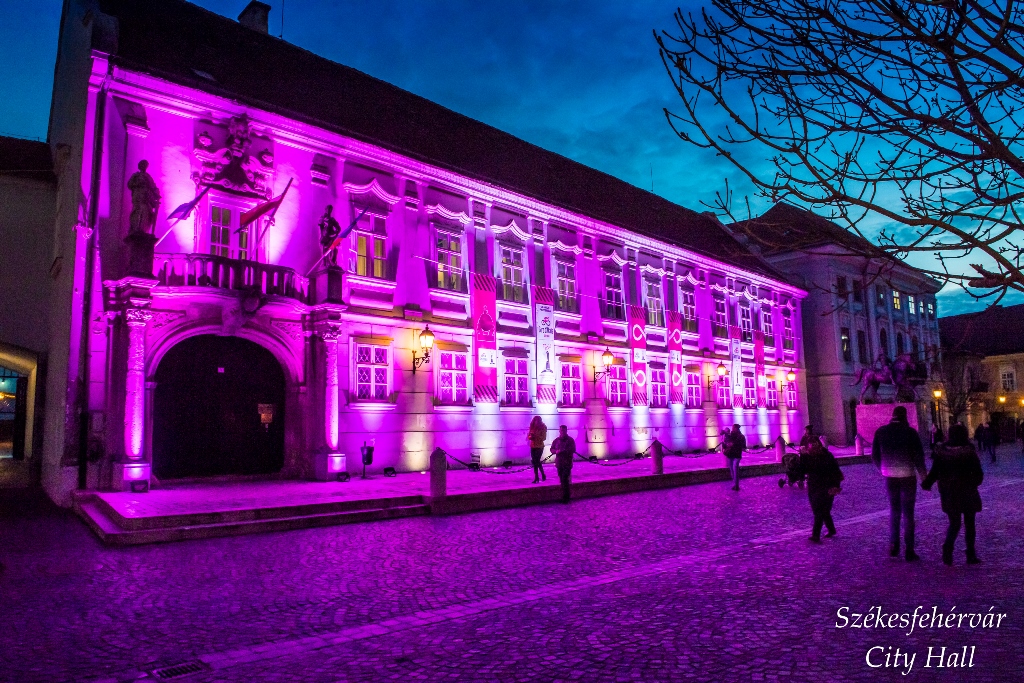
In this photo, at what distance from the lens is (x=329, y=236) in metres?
17.5

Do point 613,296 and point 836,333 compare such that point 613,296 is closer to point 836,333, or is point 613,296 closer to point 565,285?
point 565,285

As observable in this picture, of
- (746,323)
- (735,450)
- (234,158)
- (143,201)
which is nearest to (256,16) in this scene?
(234,158)

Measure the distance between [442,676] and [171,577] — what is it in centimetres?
496

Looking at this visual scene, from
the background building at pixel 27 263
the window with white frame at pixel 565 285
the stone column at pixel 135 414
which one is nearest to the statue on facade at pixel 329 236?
the stone column at pixel 135 414

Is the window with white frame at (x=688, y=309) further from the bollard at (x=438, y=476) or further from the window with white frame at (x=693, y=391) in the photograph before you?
the bollard at (x=438, y=476)

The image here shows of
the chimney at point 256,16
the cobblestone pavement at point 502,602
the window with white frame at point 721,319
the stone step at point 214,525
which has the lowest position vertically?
the cobblestone pavement at point 502,602

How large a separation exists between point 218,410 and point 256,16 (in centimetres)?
1421

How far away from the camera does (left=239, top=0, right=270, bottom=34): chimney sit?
74.9ft

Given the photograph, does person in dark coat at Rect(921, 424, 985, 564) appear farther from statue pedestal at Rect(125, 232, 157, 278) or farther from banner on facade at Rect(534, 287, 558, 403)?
banner on facade at Rect(534, 287, 558, 403)

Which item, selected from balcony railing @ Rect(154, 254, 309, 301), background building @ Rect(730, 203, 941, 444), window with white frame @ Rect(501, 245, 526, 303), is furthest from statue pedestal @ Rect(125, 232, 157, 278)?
background building @ Rect(730, 203, 941, 444)

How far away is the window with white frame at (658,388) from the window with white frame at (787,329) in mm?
12391

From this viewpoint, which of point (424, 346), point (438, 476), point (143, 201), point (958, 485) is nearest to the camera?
point (958, 485)

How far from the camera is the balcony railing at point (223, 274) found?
15.0 metres

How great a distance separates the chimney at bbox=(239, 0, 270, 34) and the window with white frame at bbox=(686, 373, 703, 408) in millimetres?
21853
